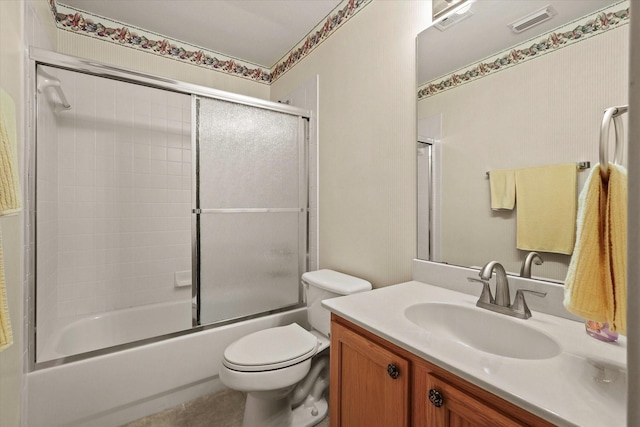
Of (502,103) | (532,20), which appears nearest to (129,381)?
(502,103)

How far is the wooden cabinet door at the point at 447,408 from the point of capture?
660mm

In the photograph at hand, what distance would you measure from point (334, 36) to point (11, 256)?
6.72 feet

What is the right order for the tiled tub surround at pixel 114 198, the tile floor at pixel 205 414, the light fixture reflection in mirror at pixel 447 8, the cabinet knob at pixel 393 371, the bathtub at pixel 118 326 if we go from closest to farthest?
the cabinet knob at pixel 393 371
the light fixture reflection in mirror at pixel 447 8
the tile floor at pixel 205 414
the bathtub at pixel 118 326
the tiled tub surround at pixel 114 198

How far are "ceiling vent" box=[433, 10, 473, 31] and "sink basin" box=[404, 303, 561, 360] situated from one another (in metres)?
1.22

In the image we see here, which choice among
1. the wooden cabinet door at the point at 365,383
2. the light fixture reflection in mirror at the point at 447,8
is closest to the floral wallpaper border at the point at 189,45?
the light fixture reflection in mirror at the point at 447,8

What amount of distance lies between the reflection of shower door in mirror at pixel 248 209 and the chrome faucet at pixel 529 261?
1.39m

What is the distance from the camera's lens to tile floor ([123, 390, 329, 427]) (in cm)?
158

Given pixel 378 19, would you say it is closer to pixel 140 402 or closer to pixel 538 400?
pixel 538 400

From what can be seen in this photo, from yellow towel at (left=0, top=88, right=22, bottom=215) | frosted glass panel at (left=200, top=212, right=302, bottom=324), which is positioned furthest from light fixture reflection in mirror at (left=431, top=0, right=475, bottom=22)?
yellow towel at (left=0, top=88, right=22, bottom=215)

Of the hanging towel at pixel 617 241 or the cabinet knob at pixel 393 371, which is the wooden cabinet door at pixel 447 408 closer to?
the cabinet knob at pixel 393 371

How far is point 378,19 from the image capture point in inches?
66.2

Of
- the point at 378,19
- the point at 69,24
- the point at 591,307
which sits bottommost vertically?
the point at 591,307

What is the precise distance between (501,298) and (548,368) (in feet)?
1.28

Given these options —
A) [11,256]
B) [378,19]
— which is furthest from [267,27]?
[11,256]
